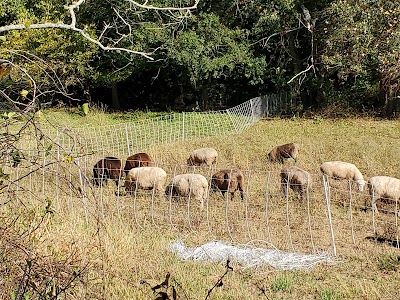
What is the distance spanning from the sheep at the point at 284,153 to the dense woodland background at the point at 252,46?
201 inches

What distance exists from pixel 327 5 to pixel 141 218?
486 inches

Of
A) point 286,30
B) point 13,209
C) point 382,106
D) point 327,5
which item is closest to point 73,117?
point 286,30

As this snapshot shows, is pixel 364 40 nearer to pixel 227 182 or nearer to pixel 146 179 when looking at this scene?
pixel 227 182

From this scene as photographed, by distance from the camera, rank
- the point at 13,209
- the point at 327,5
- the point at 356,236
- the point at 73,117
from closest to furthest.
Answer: the point at 13,209, the point at 356,236, the point at 327,5, the point at 73,117

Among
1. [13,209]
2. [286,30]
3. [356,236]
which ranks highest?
[286,30]

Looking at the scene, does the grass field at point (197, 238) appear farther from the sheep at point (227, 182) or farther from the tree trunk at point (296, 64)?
the tree trunk at point (296, 64)

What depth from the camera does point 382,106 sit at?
19031 millimetres

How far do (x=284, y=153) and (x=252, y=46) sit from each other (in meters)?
8.36

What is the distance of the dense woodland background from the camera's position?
53.3ft

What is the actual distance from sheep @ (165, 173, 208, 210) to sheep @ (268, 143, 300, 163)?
12.4 feet

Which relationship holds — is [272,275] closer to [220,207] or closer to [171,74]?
[220,207]

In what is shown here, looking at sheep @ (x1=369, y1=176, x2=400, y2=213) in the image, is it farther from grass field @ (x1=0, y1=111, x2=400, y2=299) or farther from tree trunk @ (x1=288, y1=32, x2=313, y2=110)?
tree trunk @ (x1=288, y1=32, x2=313, y2=110)

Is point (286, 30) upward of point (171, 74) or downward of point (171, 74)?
upward

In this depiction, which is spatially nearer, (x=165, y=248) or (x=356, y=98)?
(x=165, y=248)
